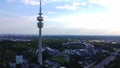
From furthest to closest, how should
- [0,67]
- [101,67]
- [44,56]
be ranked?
[44,56], [101,67], [0,67]

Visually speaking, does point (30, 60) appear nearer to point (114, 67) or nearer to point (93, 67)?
point (93, 67)

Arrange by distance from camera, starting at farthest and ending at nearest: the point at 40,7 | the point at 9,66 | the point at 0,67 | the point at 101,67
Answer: the point at 40,7
the point at 101,67
the point at 9,66
the point at 0,67

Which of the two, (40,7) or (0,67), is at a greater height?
(40,7)

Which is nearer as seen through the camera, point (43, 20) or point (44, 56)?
point (43, 20)

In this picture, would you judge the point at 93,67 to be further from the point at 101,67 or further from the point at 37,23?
the point at 37,23

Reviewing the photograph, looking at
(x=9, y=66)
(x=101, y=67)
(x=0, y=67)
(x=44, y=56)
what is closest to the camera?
(x=0, y=67)

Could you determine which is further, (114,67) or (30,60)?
(30,60)

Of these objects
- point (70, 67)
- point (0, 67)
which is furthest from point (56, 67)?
point (0, 67)

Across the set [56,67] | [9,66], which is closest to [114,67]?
[56,67]

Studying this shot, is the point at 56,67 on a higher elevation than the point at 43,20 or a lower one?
lower
